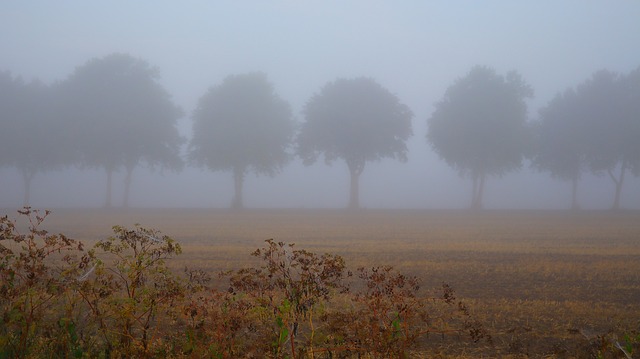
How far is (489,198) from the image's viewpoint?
264 ft

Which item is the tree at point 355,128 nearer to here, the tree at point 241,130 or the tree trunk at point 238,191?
the tree at point 241,130

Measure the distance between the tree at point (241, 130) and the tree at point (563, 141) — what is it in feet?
85.2

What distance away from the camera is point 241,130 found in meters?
53.7

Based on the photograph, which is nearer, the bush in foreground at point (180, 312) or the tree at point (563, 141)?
the bush in foreground at point (180, 312)

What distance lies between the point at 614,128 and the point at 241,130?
1426 inches

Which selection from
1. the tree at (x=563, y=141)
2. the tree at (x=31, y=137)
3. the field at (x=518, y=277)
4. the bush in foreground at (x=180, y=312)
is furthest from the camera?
the tree at (x=563, y=141)

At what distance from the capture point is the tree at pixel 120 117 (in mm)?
50844

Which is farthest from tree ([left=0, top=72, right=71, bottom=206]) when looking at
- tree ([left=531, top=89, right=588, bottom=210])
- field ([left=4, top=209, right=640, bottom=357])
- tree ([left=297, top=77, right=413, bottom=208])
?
tree ([left=531, top=89, right=588, bottom=210])

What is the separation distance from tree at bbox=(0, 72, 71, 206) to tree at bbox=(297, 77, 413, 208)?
2331cm

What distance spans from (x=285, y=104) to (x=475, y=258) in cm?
4532

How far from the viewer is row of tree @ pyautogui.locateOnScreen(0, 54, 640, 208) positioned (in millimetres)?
51875

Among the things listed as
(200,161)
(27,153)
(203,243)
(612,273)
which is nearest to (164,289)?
(612,273)

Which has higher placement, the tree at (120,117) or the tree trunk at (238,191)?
the tree at (120,117)

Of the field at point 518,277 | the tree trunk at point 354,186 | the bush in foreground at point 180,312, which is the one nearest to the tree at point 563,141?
the tree trunk at point 354,186
